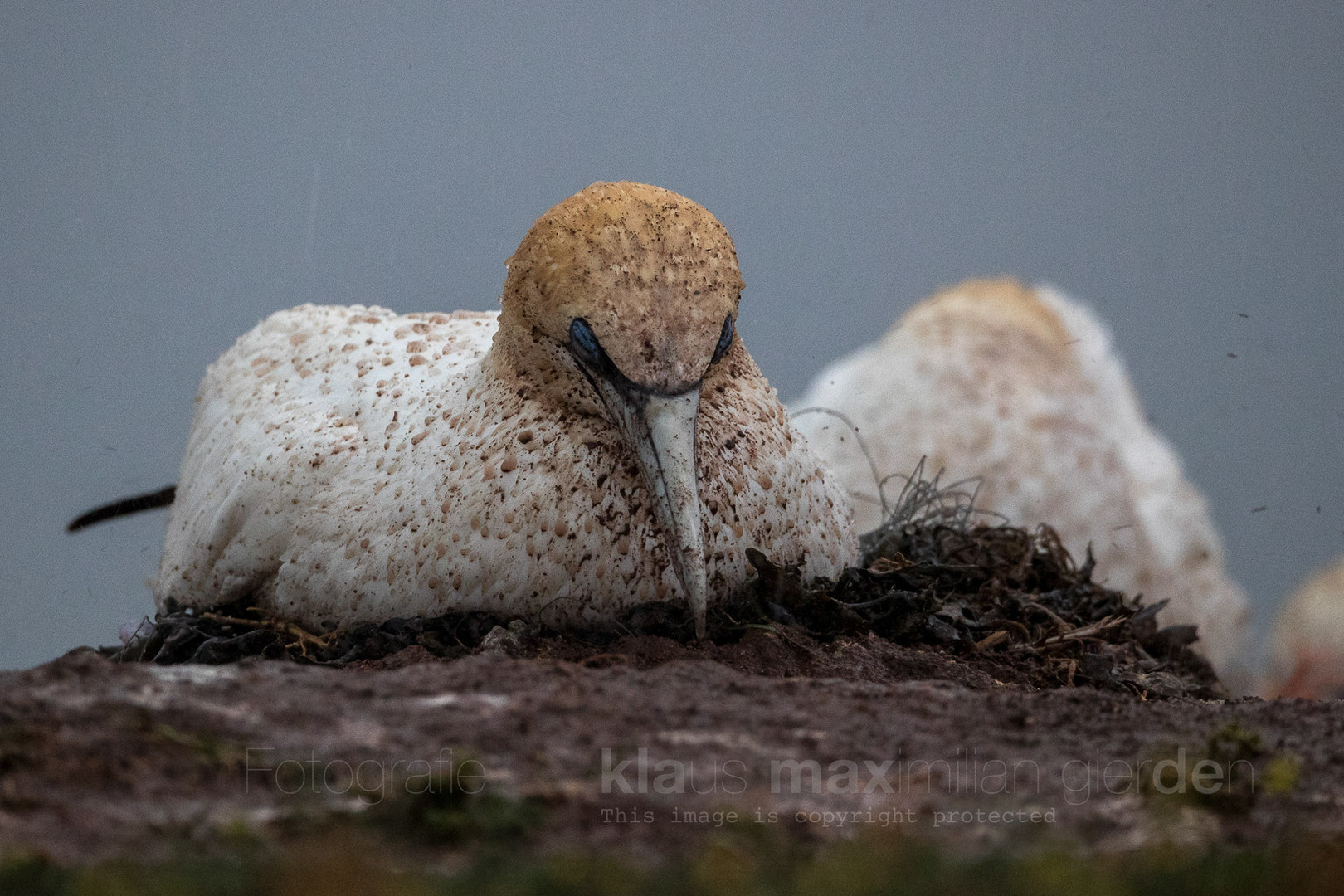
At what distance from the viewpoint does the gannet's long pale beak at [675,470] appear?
149 inches

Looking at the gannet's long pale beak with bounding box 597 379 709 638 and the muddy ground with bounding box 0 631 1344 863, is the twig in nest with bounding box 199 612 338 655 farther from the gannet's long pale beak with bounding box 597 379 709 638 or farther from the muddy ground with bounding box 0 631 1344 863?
the gannet's long pale beak with bounding box 597 379 709 638

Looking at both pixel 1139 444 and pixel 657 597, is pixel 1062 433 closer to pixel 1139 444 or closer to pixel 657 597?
pixel 1139 444

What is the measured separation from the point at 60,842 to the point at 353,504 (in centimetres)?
240

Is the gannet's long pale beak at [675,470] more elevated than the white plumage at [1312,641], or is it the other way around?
the gannet's long pale beak at [675,470]

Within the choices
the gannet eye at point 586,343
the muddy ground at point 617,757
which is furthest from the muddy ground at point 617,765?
the gannet eye at point 586,343

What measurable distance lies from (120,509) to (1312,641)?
26.1ft

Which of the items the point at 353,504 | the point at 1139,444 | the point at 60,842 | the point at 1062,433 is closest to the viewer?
the point at 60,842

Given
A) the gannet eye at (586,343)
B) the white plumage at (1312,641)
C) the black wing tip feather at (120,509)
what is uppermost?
the gannet eye at (586,343)

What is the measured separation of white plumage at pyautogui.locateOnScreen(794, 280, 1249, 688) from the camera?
8.23m

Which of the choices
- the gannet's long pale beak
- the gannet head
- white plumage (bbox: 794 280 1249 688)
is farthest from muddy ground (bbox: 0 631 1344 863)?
white plumage (bbox: 794 280 1249 688)

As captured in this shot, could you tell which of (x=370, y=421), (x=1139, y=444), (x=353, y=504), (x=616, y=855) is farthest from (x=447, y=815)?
(x=1139, y=444)

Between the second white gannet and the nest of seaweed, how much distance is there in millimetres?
81

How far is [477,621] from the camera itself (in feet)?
13.6

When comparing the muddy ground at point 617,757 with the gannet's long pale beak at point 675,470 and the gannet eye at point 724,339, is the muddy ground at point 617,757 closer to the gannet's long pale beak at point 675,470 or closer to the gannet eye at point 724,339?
the gannet's long pale beak at point 675,470
